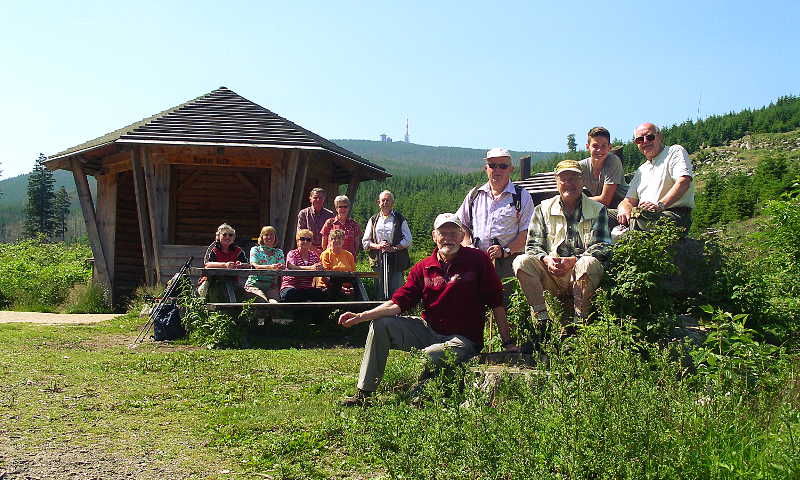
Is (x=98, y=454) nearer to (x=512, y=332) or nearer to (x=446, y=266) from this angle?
(x=446, y=266)

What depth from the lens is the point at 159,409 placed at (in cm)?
554

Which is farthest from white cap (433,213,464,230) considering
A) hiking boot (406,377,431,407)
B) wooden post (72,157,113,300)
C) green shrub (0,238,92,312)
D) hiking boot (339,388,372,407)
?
green shrub (0,238,92,312)

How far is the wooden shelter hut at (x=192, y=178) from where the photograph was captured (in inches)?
522

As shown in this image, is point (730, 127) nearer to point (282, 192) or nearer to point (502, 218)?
point (282, 192)

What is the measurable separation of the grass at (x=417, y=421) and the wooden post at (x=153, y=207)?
6.24m

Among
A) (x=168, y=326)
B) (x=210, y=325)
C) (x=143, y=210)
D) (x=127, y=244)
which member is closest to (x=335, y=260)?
(x=210, y=325)

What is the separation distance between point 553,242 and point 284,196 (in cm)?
825

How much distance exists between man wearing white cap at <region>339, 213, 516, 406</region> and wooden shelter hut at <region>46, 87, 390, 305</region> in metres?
7.66

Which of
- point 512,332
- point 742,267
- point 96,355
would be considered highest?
point 742,267

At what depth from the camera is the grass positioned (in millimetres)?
3182

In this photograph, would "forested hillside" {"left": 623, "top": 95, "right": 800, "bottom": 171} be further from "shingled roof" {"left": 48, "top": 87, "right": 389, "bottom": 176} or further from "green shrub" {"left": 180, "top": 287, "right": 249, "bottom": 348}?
"green shrub" {"left": 180, "top": 287, "right": 249, "bottom": 348}

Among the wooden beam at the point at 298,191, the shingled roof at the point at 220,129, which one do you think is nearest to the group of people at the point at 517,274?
the shingled roof at the point at 220,129

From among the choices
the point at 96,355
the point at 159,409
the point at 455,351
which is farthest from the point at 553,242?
the point at 96,355

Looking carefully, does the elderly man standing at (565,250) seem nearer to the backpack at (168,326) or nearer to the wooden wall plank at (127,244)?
the backpack at (168,326)
